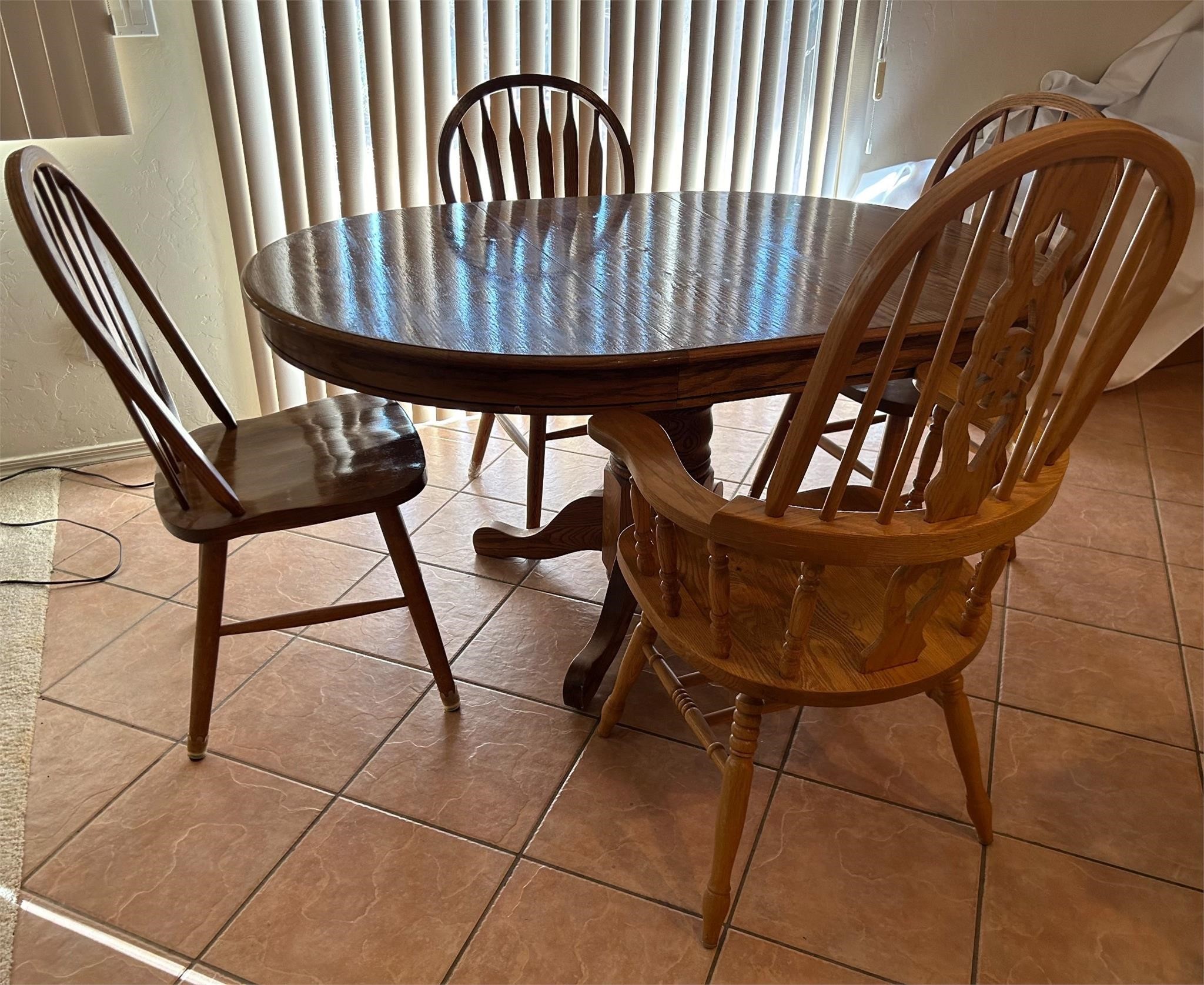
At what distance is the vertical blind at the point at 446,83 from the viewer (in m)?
2.29

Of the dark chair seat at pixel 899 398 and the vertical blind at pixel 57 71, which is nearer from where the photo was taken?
the dark chair seat at pixel 899 398

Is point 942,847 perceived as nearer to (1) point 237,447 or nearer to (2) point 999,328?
(2) point 999,328

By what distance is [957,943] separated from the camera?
129cm

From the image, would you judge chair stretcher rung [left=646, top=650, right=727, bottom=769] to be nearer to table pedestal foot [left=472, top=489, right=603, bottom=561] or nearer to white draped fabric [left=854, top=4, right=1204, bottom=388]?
table pedestal foot [left=472, top=489, right=603, bottom=561]

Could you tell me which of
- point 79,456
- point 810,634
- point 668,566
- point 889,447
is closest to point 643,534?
point 668,566

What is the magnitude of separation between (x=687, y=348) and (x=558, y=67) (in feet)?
5.62

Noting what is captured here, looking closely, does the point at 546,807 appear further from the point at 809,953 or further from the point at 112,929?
the point at 112,929

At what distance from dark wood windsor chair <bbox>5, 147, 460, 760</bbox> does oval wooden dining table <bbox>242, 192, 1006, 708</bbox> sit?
0.21 meters

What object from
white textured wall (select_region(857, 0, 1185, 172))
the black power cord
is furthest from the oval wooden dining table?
white textured wall (select_region(857, 0, 1185, 172))

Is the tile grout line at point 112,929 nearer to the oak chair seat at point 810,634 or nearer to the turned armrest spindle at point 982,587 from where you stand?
the oak chair seat at point 810,634

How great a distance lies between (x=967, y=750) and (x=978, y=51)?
2.64 meters

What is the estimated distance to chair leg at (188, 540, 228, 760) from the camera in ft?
4.78

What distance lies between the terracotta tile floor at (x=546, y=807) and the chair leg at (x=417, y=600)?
0.21ft

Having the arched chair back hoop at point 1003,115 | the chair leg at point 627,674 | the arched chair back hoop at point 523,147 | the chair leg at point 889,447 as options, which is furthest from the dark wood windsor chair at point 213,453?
the arched chair back hoop at point 1003,115
